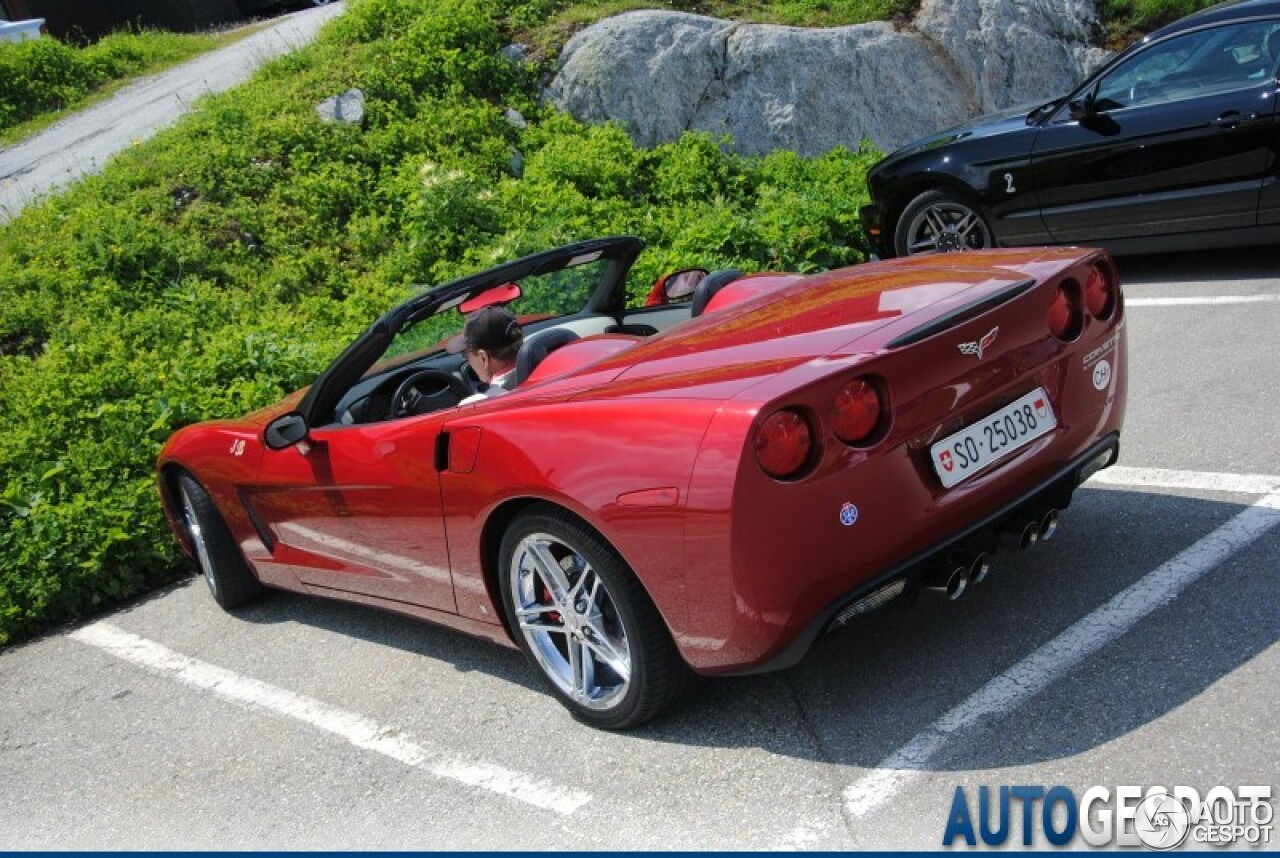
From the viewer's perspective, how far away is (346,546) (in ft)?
15.1

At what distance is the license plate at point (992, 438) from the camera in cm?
349

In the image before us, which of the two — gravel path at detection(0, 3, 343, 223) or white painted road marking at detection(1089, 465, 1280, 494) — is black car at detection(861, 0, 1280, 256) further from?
gravel path at detection(0, 3, 343, 223)

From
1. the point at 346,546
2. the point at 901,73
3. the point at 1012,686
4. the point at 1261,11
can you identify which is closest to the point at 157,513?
the point at 346,546

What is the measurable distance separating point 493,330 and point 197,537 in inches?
83.1

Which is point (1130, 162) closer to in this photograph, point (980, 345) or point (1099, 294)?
point (1099, 294)

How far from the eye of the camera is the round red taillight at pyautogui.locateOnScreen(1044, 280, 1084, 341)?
3.91m

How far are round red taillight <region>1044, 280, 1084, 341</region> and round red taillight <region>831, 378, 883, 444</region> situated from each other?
808 millimetres

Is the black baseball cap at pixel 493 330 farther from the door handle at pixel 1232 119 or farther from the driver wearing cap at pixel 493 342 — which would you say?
the door handle at pixel 1232 119

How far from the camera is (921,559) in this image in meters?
3.41

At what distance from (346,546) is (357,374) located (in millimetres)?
584

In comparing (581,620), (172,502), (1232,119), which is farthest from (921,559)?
(1232,119)

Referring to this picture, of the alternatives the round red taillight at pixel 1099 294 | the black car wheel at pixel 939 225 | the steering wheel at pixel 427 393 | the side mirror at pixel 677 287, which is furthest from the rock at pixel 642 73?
the round red taillight at pixel 1099 294

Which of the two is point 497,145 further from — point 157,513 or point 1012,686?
point 1012,686

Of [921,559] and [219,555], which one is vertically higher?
[921,559]
